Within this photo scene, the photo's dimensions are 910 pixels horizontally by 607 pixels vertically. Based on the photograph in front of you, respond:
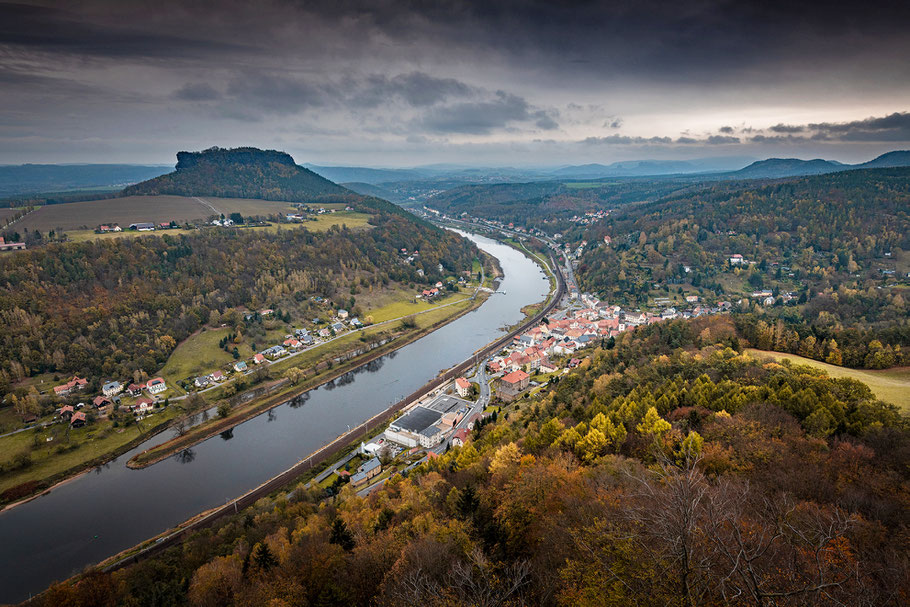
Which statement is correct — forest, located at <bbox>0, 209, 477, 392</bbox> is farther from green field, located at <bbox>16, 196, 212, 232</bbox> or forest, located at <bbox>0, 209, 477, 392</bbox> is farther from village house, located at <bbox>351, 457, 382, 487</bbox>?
village house, located at <bbox>351, 457, 382, 487</bbox>

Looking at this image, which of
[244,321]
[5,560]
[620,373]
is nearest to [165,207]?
[244,321]

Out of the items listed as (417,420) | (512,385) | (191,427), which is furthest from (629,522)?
(191,427)

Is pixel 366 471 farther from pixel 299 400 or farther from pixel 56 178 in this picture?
pixel 56 178

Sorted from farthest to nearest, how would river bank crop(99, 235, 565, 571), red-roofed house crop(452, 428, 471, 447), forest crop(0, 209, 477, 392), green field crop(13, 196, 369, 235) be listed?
green field crop(13, 196, 369, 235), forest crop(0, 209, 477, 392), red-roofed house crop(452, 428, 471, 447), river bank crop(99, 235, 565, 571)

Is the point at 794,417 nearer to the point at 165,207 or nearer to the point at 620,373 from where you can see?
the point at 620,373

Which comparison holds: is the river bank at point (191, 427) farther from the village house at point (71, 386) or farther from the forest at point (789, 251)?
the forest at point (789, 251)

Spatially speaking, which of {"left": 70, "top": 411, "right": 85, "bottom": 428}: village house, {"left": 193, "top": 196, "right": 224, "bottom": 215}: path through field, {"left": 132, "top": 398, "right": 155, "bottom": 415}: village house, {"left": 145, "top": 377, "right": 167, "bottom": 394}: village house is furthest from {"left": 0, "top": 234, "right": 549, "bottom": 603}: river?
{"left": 193, "top": 196, "right": 224, "bottom": 215}: path through field

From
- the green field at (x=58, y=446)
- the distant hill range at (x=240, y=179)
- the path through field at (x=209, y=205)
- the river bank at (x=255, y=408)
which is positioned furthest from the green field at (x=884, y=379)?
the distant hill range at (x=240, y=179)
